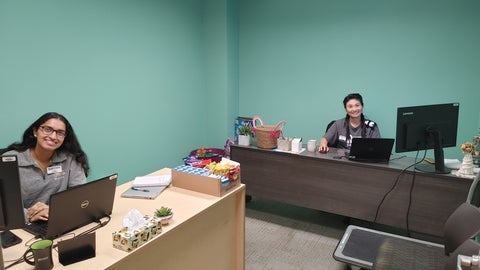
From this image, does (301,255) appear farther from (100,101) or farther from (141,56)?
(141,56)

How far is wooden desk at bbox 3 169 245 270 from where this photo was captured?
1.28 meters

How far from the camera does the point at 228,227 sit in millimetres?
2025

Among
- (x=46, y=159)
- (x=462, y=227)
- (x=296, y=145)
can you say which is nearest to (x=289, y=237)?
(x=296, y=145)

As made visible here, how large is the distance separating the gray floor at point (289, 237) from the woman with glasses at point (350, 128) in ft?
2.60

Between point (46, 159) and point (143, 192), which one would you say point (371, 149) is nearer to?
point (143, 192)

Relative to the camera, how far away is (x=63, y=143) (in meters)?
1.92

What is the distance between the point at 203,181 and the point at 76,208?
707 mm

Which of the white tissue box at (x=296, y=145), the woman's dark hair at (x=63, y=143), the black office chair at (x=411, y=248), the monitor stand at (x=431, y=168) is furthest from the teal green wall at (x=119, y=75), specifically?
the monitor stand at (x=431, y=168)

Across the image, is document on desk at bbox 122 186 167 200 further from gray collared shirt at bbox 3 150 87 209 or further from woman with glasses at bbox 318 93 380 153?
woman with glasses at bbox 318 93 380 153

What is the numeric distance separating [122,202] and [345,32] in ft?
9.51

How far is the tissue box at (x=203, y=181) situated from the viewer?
71.7 inches

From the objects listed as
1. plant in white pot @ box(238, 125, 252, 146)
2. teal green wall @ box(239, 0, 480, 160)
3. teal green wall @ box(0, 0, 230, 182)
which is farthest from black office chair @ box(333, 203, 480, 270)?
teal green wall @ box(0, 0, 230, 182)

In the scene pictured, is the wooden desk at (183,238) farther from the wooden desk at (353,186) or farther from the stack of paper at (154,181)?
the wooden desk at (353,186)

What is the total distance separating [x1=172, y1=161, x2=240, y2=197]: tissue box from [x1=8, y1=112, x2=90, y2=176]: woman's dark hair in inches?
24.9
